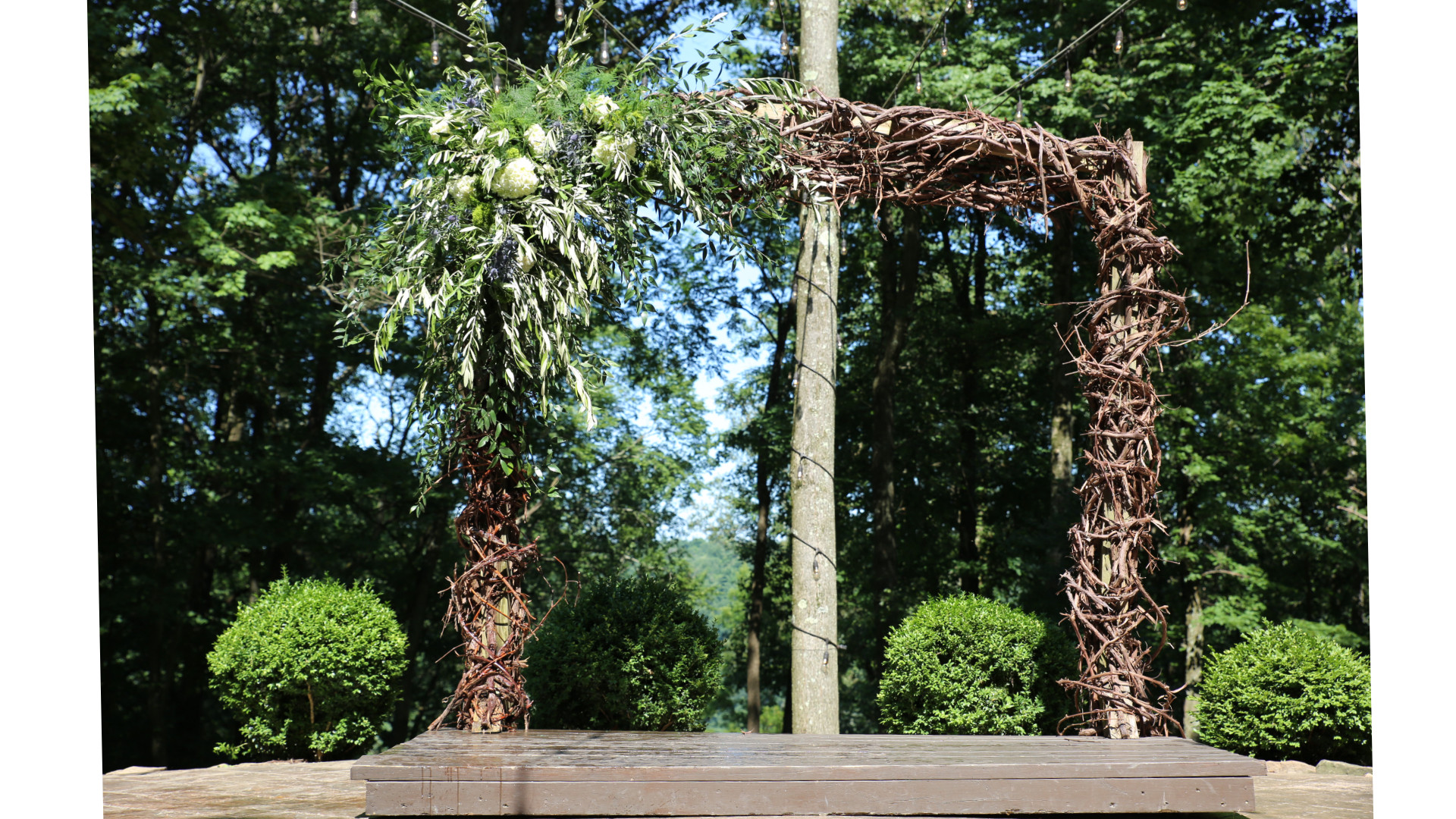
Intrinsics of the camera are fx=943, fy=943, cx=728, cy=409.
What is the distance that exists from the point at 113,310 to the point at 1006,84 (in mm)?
11466

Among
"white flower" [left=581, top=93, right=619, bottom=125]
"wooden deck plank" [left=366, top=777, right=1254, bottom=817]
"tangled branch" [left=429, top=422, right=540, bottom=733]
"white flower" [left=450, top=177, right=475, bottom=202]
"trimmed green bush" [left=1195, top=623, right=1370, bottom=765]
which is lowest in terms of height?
"trimmed green bush" [left=1195, top=623, right=1370, bottom=765]

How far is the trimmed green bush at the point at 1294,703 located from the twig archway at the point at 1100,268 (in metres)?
1.85

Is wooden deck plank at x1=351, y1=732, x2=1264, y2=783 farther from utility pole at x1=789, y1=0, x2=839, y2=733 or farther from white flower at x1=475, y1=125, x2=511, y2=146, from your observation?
white flower at x1=475, y1=125, x2=511, y2=146

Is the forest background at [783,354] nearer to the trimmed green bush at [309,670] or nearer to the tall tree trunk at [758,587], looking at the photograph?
the tall tree trunk at [758,587]

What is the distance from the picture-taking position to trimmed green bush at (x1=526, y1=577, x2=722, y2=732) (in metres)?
5.96

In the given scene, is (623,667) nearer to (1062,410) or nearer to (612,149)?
(612,149)

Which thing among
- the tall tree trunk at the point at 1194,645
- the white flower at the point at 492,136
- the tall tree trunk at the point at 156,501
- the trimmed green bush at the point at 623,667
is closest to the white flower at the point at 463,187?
the white flower at the point at 492,136

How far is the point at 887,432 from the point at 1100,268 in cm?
896

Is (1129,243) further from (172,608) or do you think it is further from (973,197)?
(172,608)

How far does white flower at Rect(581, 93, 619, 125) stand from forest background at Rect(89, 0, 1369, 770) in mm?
5936

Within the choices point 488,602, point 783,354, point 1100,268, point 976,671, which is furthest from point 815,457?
point 783,354

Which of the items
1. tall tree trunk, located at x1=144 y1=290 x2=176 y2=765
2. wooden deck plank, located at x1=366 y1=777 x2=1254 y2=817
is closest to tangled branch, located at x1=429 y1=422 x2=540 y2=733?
wooden deck plank, located at x1=366 y1=777 x2=1254 y2=817

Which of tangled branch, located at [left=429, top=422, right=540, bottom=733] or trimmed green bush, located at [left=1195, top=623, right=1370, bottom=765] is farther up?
tangled branch, located at [left=429, top=422, right=540, bottom=733]
